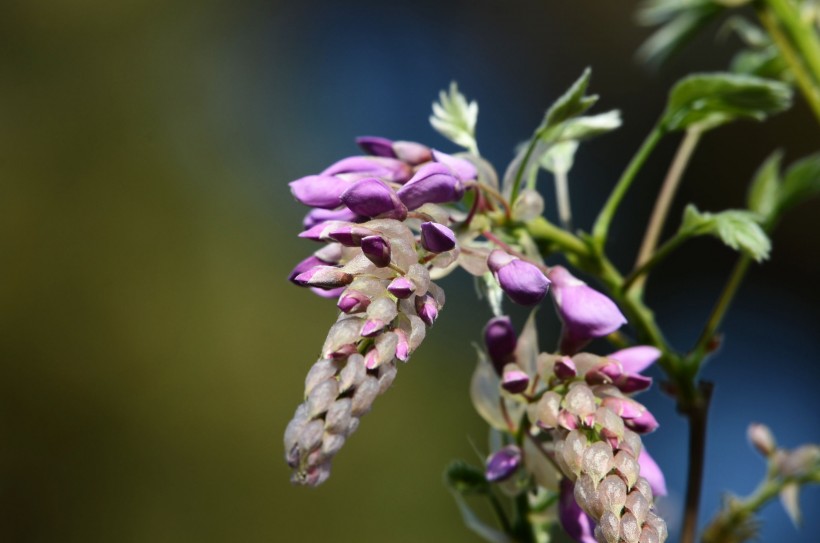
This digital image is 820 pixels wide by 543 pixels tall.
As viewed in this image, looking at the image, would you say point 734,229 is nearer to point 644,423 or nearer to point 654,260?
point 654,260

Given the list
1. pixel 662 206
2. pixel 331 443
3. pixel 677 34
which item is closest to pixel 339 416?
pixel 331 443

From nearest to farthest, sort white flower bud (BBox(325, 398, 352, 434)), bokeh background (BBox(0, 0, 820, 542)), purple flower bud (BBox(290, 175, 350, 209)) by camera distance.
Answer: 1. white flower bud (BBox(325, 398, 352, 434))
2. purple flower bud (BBox(290, 175, 350, 209))
3. bokeh background (BBox(0, 0, 820, 542))

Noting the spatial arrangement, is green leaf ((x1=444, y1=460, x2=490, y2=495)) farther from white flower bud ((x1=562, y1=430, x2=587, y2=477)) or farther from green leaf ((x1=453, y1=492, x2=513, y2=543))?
white flower bud ((x1=562, y1=430, x2=587, y2=477))

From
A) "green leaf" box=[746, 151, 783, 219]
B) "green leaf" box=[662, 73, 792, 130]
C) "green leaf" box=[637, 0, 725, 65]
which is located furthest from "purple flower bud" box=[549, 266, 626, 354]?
"green leaf" box=[637, 0, 725, 65]

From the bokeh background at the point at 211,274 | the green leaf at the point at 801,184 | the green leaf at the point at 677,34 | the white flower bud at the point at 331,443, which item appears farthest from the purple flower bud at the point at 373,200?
the bokeh background at the point at 211,274

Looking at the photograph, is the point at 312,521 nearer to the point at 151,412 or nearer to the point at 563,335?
the point at 151,412

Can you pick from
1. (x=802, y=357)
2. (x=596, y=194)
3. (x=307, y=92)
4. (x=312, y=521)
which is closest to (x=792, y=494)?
(x=312, y=521)
